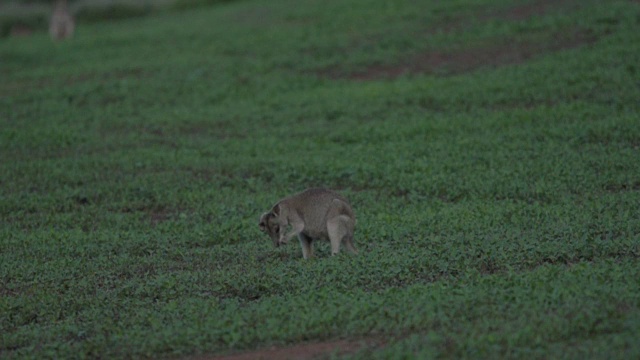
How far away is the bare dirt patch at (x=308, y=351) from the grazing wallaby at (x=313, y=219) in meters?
3.03

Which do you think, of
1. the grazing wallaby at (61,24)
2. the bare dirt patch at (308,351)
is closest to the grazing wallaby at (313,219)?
the bare dirt patch at (308,351)

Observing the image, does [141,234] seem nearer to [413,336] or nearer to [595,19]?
[413,336]

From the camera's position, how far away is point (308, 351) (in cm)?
863

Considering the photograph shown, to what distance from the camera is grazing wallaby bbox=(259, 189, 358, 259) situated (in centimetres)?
1179

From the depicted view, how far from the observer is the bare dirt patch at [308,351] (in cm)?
849

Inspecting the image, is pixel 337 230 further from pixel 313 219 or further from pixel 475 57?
pixel 475 57

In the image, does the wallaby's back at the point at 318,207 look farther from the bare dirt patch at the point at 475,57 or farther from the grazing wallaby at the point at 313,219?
the bare dirt patch at the point at 475,57

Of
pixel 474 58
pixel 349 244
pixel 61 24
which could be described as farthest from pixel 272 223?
pixel 61 24

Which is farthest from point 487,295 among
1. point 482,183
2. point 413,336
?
Result: point 482,183

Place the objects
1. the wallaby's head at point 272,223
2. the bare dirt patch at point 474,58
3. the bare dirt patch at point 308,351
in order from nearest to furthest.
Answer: the bare dirt patch at point 308,351 < the wallaby's head at point 272,223 < the bare dirt patch at point 474,58

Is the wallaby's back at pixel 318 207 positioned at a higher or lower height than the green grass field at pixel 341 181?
higher

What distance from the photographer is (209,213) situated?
1518 centimetres

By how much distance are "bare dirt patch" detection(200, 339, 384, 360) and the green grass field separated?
8 centimetres

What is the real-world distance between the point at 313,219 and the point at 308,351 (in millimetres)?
3412
